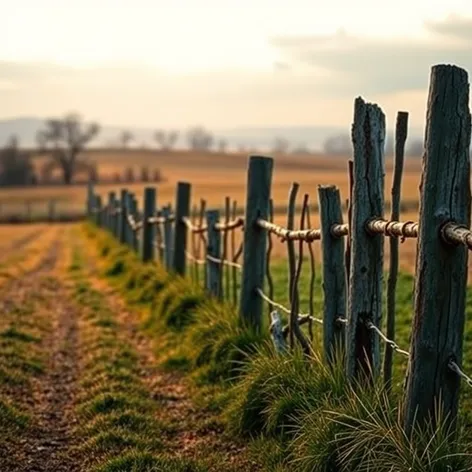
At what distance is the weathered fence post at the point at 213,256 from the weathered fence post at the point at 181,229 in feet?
6.24

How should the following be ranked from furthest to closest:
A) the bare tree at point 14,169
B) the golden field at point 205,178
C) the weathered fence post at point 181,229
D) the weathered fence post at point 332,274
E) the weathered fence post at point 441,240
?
the bare tree at point 14,169
the golden field at point 205,178
the weathered fence post at point 181,229
the weathered fence post at point 332,274
the weathered fence post at point 441,240

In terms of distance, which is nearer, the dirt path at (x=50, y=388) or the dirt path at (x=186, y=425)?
the dirt path at (x=186, y=425)

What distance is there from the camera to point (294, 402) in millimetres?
5297

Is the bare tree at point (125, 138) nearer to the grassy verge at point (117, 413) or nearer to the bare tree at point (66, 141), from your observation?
the bare tree at point (66, 141)

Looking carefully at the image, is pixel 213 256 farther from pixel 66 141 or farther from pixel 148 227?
pixel 66 141

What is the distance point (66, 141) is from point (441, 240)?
102005 mm

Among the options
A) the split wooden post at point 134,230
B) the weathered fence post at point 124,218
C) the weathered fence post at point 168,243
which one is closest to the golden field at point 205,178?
the weathered fence post at point 124,218

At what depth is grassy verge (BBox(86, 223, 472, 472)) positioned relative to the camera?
412 centimetres

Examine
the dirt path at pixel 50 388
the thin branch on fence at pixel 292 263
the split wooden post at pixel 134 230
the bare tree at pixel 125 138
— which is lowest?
the dirt path at pixel 50 388

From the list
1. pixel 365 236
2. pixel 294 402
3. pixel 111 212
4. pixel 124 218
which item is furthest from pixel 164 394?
pixel 111 212

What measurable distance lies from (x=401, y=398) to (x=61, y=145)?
10079 centimetres

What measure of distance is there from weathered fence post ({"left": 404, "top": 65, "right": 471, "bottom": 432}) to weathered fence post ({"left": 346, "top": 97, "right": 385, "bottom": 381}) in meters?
0.80

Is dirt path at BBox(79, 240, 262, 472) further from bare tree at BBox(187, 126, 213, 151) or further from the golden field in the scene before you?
bare tree at BBox(187, 126, 213, 151)

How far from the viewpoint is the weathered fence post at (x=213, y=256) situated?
31.8 feet
